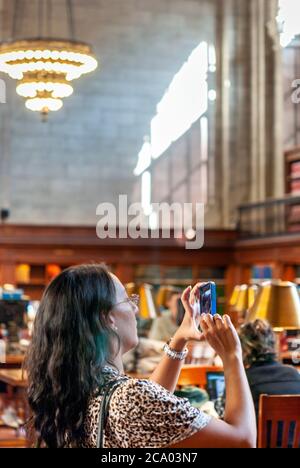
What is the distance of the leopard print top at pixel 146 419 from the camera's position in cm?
205

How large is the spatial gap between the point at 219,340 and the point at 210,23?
1799 cm

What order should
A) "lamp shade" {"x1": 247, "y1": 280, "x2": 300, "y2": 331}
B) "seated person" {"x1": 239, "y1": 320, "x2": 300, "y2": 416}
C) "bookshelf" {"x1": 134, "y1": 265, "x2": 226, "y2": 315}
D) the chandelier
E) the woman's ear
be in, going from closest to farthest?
1. the woman's ear
2. "seated person" {"x1": 239, "y1": 320, "x2": 300, "y2": 416}
3. "lamp shade" {"x1": 247, "y1": 280, "x2": 300, "y2": 331}
4. the chandelier
5. "bookshelf" {"x1": 134, "y1": 265, "x2": 226, "y2": 315}

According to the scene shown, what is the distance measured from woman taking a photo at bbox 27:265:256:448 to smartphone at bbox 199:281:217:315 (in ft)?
0.30

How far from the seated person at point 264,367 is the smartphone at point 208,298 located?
263 centimetres

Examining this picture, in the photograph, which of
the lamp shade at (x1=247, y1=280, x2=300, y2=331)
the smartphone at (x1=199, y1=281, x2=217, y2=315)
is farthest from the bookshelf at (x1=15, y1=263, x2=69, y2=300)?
the smartphone at (x1=199, y1=281, x2=217, y2=315)

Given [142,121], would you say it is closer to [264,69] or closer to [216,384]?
[264,69]

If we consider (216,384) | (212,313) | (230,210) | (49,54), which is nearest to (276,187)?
(230,210)

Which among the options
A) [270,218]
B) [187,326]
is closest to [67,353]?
[187,326]

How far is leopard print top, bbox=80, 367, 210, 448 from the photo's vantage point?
205 cm

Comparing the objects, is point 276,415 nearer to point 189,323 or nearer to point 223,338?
point 189,323

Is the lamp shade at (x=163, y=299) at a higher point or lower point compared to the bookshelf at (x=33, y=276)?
lower

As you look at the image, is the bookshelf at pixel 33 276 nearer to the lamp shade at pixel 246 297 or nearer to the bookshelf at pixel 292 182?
the bookshelf at pixel 292 182

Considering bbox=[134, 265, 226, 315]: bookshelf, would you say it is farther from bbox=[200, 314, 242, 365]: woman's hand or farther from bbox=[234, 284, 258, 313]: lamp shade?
bbox=[200, 314, 242, 365]: woman's hand

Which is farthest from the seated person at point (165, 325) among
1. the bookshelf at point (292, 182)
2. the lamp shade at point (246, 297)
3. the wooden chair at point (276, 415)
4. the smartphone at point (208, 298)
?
the smartphone at point (208, 298)
